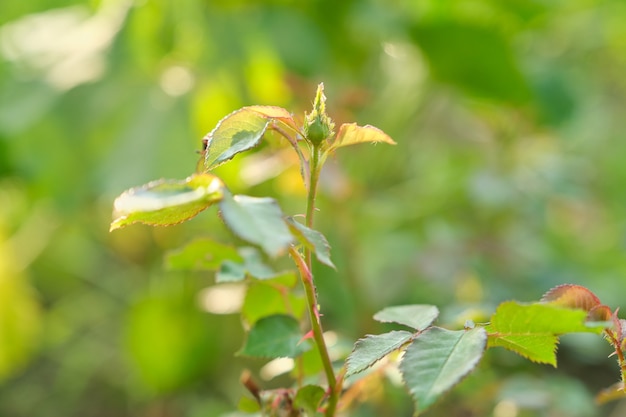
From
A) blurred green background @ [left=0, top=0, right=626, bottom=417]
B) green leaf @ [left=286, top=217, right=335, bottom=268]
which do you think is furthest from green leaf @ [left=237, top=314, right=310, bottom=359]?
blurred green background @ [left=0, top=0, right=626, bottom=417]

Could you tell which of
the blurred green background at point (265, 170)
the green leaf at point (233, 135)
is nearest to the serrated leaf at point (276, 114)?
the green leaf at point (233, 135)

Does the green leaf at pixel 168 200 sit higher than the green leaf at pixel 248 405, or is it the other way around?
the green leaf at pixel 168 200

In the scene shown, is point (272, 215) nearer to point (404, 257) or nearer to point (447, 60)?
point (404, 257)

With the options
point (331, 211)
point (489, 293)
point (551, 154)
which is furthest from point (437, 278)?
point (551, 154)

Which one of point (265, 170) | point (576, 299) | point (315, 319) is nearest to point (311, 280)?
point (315, 319)

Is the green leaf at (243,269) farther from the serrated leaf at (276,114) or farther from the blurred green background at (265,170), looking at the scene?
the blurred green background at (265,170)

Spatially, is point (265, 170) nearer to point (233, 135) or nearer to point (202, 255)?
point (202, 255)
